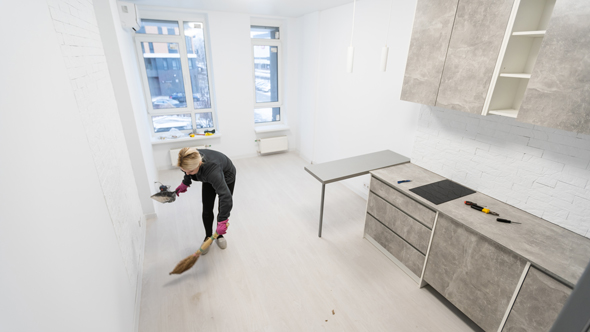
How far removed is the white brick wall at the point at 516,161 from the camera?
1826mm

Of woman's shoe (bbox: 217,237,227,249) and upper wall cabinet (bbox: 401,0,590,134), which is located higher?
upper wall cabinet (bbox: 401,0,590,134)

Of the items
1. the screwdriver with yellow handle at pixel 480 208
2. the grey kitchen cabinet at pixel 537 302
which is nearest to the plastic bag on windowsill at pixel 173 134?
the screwdriver with yellow handle at pixel 480 208

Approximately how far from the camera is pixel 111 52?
2771 millimetres

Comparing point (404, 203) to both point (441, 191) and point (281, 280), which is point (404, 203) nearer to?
point (441, 191)

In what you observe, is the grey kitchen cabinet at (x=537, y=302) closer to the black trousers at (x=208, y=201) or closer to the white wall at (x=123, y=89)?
the black trousers at (x=208, y=201)

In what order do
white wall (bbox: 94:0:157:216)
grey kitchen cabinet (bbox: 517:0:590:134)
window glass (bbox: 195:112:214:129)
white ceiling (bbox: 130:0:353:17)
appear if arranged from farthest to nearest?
window glass (bbox: 195:112:214:129), white ceiling (bbox: 130:0:353:17), white wall (bbox: 94:0:157:216), grey kitchen cabinet (bbox: 517:0:590:134)

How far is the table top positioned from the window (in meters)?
3.12

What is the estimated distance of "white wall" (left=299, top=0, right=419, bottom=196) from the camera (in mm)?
3129

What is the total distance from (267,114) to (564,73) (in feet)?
16.2

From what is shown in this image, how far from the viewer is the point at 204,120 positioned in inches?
215

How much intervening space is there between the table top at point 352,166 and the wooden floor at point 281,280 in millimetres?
853

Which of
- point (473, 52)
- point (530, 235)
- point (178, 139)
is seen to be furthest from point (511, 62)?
point (178, 139)

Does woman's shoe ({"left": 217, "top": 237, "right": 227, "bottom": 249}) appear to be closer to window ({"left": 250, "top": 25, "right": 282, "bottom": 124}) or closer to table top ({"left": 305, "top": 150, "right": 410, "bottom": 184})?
table top ({"left": 305, "top": 150, "right": 410, "bottom": 184})

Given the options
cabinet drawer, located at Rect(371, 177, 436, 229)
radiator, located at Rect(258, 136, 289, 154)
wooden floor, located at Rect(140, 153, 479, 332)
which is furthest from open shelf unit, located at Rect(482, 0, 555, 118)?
radiator, located at Rect(258, 136, 289, 154)
